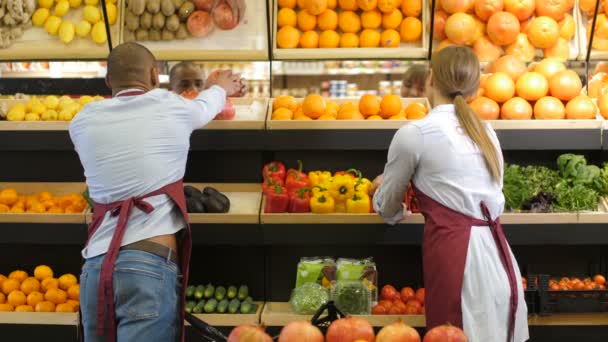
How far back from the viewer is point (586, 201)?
423cm

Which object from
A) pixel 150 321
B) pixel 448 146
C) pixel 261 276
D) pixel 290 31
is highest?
pixel 290 31

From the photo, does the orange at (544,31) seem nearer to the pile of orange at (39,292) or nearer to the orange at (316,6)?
the orange at (316,6)

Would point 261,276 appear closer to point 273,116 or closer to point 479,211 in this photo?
point 273,116

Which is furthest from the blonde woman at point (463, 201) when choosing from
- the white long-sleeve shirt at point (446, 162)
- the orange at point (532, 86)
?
the orange at point (532, 86)

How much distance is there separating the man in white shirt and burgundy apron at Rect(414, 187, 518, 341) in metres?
1.07

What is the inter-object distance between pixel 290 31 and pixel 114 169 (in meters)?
2.05

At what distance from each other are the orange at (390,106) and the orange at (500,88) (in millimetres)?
544

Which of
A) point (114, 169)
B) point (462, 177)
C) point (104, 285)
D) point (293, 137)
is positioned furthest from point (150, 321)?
point (293, 137)

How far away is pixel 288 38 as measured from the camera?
4.75 metres

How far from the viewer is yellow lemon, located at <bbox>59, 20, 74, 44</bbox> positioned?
15.9 ft

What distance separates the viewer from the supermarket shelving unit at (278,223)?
4.18 metres

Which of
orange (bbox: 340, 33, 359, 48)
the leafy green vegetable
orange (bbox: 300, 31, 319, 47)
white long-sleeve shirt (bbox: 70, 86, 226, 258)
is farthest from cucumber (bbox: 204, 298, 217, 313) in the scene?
orange (bbox: 340, 33, 359, 48)

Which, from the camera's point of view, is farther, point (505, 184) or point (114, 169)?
point (505, 184)

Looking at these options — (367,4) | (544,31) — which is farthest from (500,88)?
(367,4)
